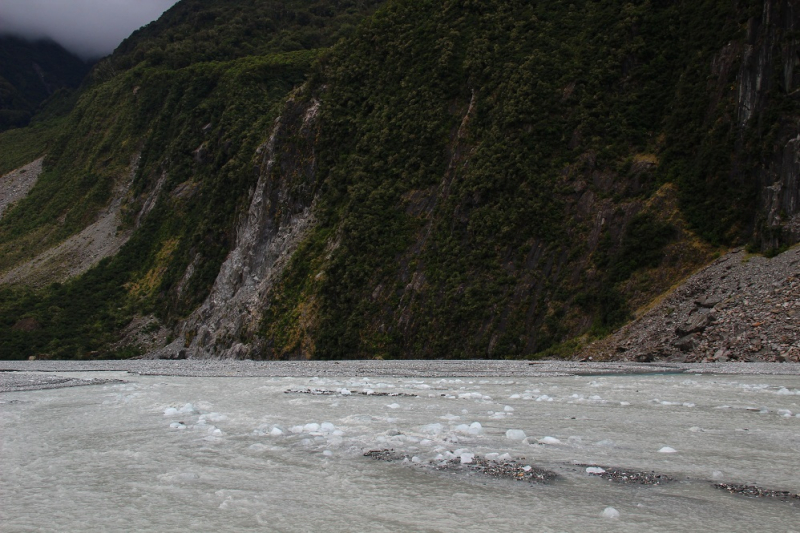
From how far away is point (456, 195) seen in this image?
52.1 metres

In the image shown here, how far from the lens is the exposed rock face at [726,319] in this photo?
2772 centimetres

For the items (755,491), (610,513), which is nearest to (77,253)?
(610,513)

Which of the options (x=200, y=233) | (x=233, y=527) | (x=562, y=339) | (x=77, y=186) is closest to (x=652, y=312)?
(x=562, y=339)

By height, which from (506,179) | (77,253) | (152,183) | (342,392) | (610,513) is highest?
(152,183)

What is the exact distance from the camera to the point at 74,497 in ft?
24.8

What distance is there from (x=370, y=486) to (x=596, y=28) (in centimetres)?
5388

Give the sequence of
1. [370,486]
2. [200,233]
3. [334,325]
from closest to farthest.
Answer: [370,486] < [334,325] < [200,233]

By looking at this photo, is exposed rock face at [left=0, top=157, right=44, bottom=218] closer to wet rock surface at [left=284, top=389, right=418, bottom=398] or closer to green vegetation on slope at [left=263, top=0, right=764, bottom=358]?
green vegetation on slope at [left=263, top=0, right=764, bottom=358]

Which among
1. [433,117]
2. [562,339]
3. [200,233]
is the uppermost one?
[433,117]

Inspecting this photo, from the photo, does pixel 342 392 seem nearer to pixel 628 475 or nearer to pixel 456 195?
pixel 628 475

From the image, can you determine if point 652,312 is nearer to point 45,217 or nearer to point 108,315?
point 108,315

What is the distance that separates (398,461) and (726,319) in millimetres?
25999


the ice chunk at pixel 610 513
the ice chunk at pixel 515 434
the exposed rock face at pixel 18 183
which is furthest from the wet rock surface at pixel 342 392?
the exposed rock face at pixel 18 183

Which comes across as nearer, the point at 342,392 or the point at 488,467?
the point at 488,467
